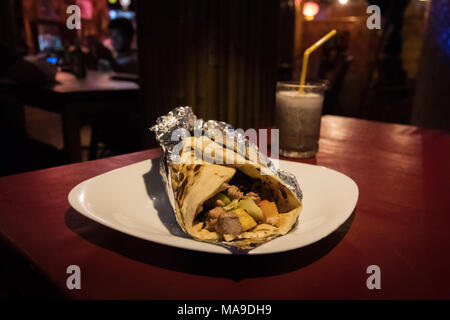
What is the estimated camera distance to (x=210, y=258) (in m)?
0.56

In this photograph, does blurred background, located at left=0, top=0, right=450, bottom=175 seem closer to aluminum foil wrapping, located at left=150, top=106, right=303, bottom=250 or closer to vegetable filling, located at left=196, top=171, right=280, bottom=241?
aluminum foil wrapping, located at left=150, top=106, right=303, bottom=250

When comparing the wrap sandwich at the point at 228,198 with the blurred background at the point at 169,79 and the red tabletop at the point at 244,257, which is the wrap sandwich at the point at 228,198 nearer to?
the red tabletop at the point at 244,257

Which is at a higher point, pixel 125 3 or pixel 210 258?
pixel 125 3

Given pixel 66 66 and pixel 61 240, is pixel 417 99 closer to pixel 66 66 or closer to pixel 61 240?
pixel 66 66

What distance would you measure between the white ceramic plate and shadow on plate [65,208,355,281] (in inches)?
1.2

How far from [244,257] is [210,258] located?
0.05 meters

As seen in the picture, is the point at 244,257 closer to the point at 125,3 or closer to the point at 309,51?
the point at 309,51

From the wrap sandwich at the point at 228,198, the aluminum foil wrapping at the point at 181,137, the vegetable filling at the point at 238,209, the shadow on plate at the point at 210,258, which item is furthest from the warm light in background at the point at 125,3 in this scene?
the shadow on plate at the point at 210,258

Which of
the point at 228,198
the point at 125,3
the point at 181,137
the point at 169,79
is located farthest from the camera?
the point at 125,3

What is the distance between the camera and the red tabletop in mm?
495

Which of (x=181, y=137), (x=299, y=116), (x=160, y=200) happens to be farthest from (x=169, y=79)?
(x=160, y=200)

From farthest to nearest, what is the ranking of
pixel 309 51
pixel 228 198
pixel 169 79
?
pixel 169 79, pixel 309 51, pixel 228 198

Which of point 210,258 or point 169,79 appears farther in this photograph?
point 169,79

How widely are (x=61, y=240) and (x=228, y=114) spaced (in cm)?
257
